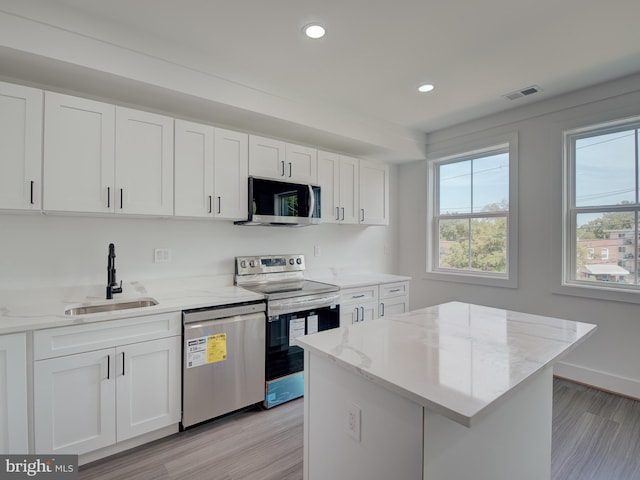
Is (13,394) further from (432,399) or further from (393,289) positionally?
(393,289)

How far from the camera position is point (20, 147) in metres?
1.84

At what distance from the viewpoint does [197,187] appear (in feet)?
8.11

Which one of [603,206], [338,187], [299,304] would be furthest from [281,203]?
[603,206]

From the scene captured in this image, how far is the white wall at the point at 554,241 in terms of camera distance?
2758 millimetres

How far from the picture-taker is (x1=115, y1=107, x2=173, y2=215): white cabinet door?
2.15 meters

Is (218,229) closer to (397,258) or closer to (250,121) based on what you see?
(250,121)

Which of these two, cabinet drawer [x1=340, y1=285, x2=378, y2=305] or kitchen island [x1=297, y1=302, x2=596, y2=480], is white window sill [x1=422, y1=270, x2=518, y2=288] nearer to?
cabinet drawer [x1=340, y1=285, x2=378, y2=305]

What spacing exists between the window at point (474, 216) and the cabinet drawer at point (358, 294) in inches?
46.2

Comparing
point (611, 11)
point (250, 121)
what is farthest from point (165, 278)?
point (611, 11)

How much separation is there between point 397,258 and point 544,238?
1785 millimetres

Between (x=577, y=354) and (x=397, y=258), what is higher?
(x=397, y=258)
